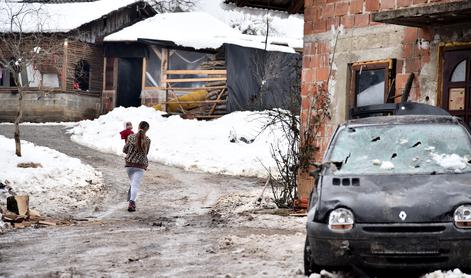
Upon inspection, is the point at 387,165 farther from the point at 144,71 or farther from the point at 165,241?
the point at 144,71

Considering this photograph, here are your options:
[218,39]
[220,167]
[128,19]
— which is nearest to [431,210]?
[220,167]

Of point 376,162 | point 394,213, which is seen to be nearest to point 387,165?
point 376,162

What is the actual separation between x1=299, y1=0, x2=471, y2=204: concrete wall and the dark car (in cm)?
456

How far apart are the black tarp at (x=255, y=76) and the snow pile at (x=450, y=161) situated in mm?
22369

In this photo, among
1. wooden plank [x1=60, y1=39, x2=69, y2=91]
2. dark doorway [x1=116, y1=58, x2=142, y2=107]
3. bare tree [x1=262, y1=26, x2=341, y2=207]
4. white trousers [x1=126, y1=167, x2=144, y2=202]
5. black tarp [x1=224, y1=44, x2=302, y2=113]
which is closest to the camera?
bare tree [x1=262, y1=26, x2=341, y2=207]

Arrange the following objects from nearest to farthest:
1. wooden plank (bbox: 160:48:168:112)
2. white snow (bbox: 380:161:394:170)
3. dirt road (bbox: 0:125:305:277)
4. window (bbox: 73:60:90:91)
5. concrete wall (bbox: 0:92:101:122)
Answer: white snow (bbox: 380:161:394:170)
dirt road (bbox: 0:125:305:277)
wooden plank (bbox: 160:48:168:112)
concrete wall (bbox: 0:92:101:122)
window (bbox: 73:60:90:91)

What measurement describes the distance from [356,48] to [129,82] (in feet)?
77.1

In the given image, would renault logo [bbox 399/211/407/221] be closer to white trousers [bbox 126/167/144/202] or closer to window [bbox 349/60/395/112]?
window [bbox 349/60/395/112]

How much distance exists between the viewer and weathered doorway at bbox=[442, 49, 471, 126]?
10.4 metres

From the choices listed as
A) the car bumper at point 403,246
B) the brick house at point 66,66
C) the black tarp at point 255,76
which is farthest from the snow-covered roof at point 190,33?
the car bumper at point 403,246

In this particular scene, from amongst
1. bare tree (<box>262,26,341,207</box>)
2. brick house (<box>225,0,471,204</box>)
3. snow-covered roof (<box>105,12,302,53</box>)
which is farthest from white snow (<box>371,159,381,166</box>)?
snow-covered roof (<box>105,12,302,53</box>)

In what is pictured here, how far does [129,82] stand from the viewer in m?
34.7

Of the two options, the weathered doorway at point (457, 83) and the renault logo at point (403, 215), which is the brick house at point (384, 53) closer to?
the weathered doorway at point (457, 83)

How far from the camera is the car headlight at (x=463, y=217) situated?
551 cm
